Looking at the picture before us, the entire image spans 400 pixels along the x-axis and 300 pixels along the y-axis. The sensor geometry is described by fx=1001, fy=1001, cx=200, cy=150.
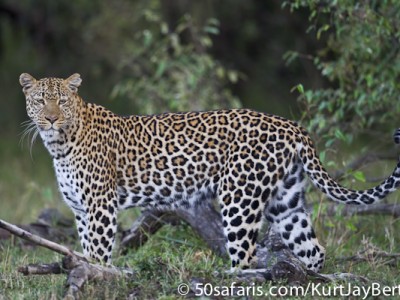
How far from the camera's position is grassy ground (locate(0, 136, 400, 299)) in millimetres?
7938

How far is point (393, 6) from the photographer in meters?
Result: 11.5

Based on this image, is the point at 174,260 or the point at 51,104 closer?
the point at 174,260

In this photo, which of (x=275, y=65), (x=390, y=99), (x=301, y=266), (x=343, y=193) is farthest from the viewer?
(x=275, y=65)

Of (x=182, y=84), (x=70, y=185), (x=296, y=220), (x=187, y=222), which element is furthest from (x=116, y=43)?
(x=296, y=220)

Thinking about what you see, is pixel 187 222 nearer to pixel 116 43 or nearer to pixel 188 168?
pixel 188 168

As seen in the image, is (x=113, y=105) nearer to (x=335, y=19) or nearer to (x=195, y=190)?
(x=335, y=19)

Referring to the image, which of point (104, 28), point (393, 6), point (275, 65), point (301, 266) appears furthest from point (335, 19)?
point (275, 65)

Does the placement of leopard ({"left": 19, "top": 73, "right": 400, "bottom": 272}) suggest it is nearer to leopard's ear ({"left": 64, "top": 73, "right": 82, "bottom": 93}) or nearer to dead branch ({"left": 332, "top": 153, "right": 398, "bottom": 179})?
leopard's ear ({"left": 64, "top": 73, "right": 82, "bottom": 93})

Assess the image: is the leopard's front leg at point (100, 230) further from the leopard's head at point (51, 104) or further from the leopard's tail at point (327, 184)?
the leopard's tail at point (327, 184)

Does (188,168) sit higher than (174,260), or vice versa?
(188,168)

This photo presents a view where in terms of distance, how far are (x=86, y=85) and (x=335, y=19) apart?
40.9 feet

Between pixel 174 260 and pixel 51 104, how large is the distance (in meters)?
2.00

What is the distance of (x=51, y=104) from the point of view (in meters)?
9.29

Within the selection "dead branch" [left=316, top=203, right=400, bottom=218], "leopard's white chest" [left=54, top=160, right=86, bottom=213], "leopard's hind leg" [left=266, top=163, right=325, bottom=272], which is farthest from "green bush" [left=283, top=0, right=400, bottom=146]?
"leopard's white chest" [left=54, top=160, right=86, bottom=213]
